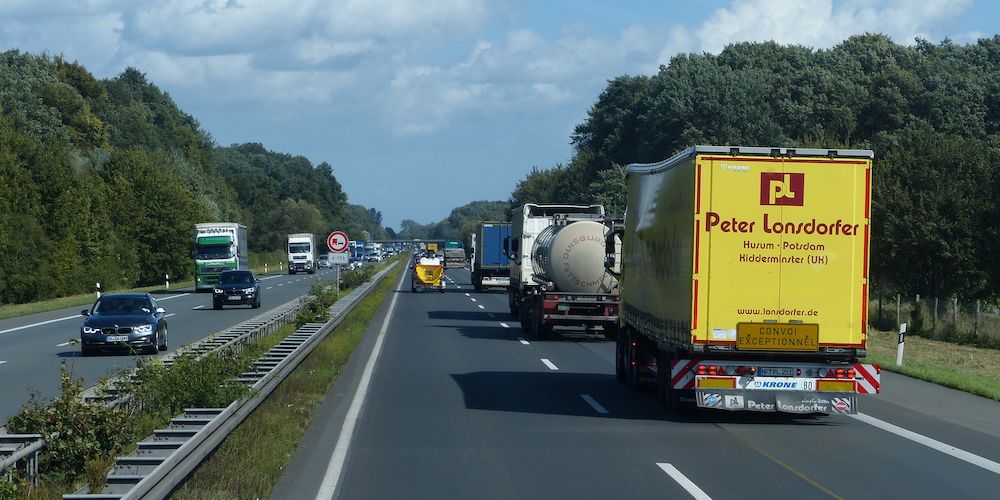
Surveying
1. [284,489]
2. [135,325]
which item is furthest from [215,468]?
[135,325]

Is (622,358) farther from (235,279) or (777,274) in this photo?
(235,279)

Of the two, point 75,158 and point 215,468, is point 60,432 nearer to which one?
point 215,468

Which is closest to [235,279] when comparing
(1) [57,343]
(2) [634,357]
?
(1) [57,343]

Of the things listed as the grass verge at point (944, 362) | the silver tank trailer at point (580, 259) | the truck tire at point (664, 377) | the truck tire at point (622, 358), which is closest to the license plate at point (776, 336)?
the truck tire at point (664, 377)

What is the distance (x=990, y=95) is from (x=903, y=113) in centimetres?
583

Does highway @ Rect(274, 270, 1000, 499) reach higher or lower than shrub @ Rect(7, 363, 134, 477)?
lower

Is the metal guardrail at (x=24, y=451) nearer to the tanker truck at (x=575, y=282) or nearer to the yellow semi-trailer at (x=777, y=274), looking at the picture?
the yellow semi-trailer at (x=777, y=274)

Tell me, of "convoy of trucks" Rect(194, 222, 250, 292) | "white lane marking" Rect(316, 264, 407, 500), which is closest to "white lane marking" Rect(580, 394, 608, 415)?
"white lane marking" Rect(316, 264, 407, 500)

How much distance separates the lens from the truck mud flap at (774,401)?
48.2ft

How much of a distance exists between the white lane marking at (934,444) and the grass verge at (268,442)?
7074 mm

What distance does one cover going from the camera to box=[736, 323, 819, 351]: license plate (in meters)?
14.6

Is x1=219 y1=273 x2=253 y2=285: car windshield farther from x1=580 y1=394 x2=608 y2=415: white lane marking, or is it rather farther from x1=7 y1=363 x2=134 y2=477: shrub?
x1=7 y1=363 x2=134 y2=477: shrub

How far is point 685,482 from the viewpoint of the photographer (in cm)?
1105

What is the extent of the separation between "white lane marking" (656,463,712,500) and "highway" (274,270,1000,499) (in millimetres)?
39
